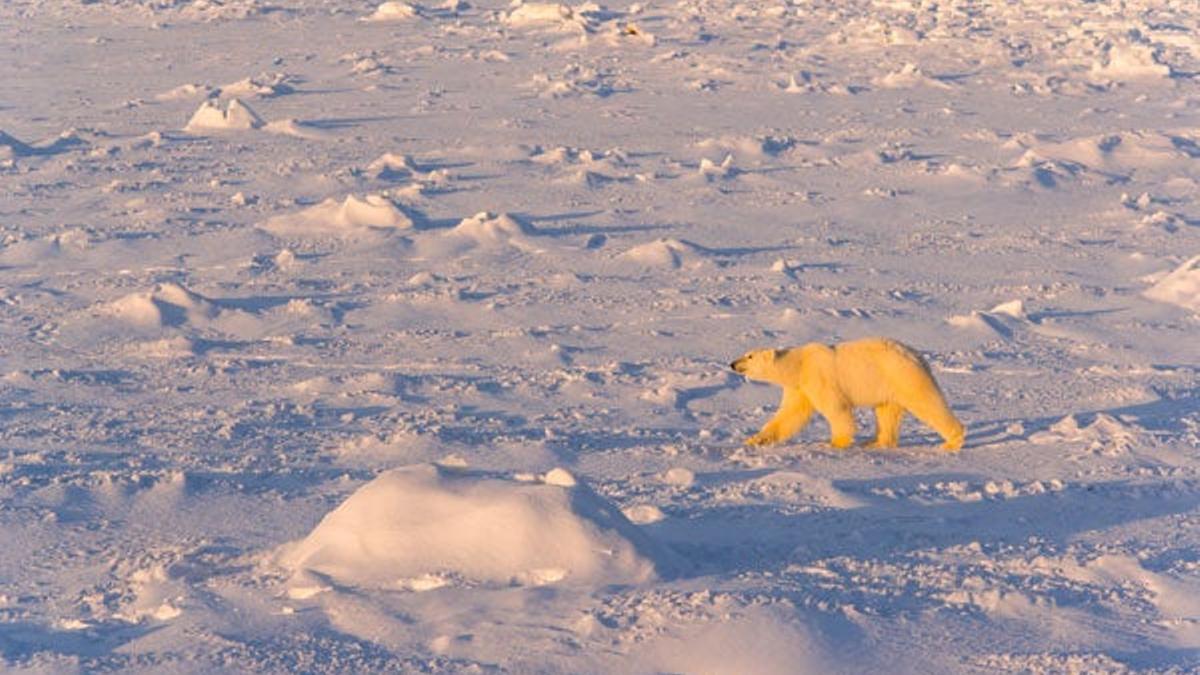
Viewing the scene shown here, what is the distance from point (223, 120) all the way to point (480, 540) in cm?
1339

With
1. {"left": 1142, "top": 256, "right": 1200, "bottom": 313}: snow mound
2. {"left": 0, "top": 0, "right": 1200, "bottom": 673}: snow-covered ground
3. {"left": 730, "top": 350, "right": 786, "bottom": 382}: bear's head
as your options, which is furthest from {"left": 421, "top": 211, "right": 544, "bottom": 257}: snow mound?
{"left": 730, "top": 350, "right": 786, "bottom": 382}: bear's head

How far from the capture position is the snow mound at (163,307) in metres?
10.7

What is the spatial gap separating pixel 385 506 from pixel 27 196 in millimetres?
10203

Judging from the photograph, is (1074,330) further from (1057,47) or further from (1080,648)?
(1057,47)

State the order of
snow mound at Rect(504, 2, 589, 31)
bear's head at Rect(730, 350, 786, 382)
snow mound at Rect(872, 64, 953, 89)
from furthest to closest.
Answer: snow mound at Rect(504, 2, 589, 31) < snow mound at Rect(872, 64, 953, 89) < bear's head at Rect(730, 350, 786, 382)

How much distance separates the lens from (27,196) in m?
14.9

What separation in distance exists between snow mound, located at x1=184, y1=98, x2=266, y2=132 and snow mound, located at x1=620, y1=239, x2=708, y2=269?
268 inches

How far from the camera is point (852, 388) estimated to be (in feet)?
25.9

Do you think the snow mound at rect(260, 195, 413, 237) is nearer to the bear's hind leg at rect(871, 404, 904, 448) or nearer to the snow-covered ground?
the snow-covered ground

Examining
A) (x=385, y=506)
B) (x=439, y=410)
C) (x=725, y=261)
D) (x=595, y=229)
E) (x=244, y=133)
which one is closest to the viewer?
(x=385, y=506)

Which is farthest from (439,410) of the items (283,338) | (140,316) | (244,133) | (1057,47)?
(1057,47)

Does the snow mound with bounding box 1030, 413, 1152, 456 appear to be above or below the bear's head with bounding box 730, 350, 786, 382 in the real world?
below

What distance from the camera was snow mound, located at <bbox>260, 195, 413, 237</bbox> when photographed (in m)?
13.4

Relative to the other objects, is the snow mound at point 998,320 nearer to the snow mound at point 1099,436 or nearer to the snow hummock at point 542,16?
the snow mound at point 1099,436
